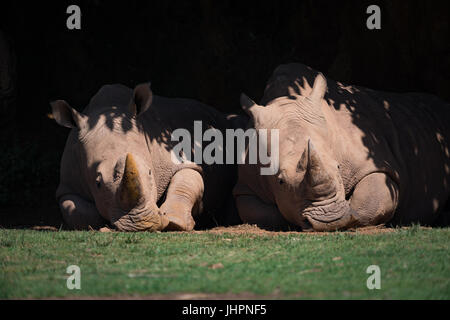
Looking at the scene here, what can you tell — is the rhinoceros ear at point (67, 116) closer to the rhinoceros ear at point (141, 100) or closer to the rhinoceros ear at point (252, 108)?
the rhinoceros ear at point (141, 100)

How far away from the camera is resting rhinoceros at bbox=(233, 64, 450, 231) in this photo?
9.94 meters

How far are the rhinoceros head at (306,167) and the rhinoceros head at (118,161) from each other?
147 cm

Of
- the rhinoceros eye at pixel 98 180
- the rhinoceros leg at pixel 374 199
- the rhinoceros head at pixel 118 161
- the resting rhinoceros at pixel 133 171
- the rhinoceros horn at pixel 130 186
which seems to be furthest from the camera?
the rhinoceros eye at pixel 98 180

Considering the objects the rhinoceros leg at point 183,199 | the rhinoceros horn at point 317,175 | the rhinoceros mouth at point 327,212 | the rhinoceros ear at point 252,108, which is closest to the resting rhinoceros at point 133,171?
the rhinoceros leg at point 183,199

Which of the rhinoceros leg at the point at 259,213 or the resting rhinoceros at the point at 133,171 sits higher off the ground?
the resting rhinoceros at the point at 133,171

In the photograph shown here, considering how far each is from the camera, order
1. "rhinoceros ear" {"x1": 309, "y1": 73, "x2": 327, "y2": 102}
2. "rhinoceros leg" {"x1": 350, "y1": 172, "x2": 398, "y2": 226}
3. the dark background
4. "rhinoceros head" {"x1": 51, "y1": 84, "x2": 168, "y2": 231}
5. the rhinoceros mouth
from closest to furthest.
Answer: the rhinoceros mouth → "rhinoceros head" {"x1": 51, "y1": 84, "x2": 168, "y2": 231} → "rhinoceros leg" {"x1": 350, "y1": 172, "x2": 398, "y2": 226} → "rhinoceros ear" {"x1": 309, "y1": 73, "x2": 327, "y2": 102} → the dark background

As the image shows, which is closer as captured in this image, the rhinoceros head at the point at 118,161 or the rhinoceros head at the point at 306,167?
the rhinoceros head at the point at 306,167

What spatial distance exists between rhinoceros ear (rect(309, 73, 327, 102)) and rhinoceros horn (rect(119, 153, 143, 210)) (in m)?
2.52

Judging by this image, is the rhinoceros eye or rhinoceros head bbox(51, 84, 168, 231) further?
the rhinoceros eye

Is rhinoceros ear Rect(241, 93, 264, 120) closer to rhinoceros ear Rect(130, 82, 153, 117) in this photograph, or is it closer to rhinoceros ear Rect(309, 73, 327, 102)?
rhinoceros ear Rect(309, 73, 327, 102)

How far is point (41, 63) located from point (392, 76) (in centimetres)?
640

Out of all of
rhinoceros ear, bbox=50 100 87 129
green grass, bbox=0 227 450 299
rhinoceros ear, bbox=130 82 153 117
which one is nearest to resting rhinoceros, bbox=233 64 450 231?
green grass, bbox=0 227 450 299

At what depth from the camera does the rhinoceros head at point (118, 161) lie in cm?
998

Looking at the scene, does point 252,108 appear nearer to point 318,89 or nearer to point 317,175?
point 318,89
